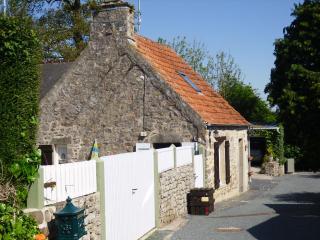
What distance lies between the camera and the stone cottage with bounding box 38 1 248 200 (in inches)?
715

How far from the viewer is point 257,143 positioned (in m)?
37.7

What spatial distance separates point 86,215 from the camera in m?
8.41

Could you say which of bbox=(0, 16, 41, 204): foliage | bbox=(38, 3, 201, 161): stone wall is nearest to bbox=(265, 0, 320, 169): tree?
bbox=(38, 3, 201, 161): stone wall

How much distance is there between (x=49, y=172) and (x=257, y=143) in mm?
31311

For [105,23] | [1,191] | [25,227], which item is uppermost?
[105,23]

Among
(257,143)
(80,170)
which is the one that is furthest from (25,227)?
(257,143)

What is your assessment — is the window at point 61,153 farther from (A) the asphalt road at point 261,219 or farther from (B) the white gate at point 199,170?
(A) the asphalt road at point 261,219

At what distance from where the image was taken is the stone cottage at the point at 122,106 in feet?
59.6

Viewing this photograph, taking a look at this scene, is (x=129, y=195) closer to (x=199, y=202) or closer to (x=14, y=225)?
(x=14, y=225)

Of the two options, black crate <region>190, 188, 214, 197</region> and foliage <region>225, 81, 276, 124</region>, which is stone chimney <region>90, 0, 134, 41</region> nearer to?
black crate <region>190, 188, 214, 197</region>

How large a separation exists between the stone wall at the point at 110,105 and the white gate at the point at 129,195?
569 cm

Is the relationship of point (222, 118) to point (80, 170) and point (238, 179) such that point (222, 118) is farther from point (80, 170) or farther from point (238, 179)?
point (80, 170)

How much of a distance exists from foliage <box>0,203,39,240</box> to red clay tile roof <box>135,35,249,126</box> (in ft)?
37.8

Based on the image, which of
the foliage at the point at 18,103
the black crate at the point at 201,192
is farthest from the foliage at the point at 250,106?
the foliage at the point at 18,103
